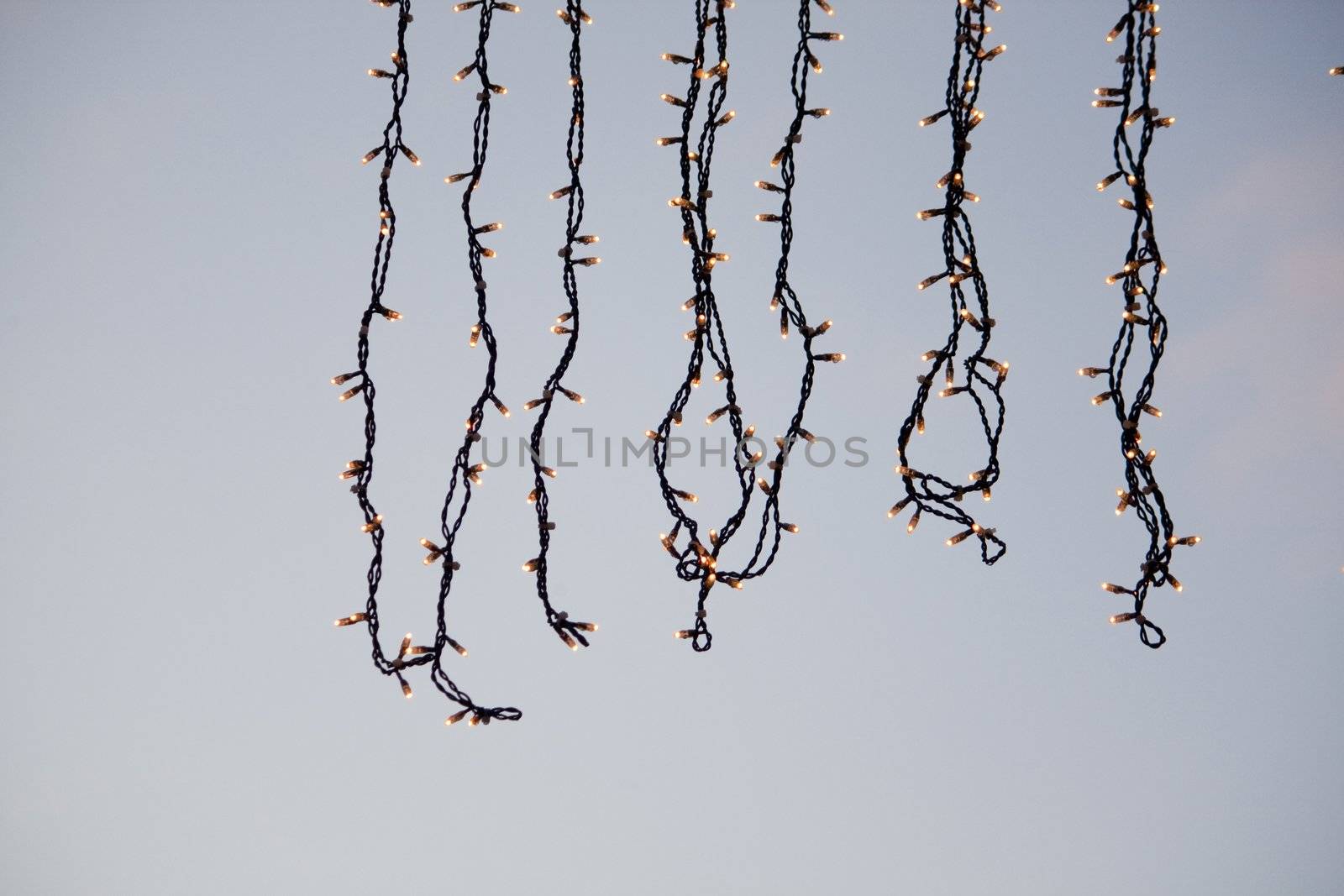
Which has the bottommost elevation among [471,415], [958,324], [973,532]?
[973,532]

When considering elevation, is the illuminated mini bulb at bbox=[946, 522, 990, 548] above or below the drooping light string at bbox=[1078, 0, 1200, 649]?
below

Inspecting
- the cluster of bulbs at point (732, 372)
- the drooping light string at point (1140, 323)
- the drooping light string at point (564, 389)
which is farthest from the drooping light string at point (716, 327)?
the drooping light string at point (1140, 323)

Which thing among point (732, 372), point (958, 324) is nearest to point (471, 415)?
point (732, 372)

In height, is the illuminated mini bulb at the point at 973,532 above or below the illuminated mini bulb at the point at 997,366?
below

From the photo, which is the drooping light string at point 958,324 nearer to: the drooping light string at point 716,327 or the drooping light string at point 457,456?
the drooping light string at point 716,327

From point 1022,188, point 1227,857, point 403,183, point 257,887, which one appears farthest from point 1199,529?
point 257,887

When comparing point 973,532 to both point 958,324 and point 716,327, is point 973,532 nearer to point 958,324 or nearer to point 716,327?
point 958,324

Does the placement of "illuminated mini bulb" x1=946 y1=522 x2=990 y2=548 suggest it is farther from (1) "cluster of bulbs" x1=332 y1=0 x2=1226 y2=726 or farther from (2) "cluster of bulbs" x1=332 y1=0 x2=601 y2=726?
(2) "cluster of bulbs" x1=332 y1=0 x2=601 y2=726

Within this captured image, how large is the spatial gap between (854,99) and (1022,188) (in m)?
0.33

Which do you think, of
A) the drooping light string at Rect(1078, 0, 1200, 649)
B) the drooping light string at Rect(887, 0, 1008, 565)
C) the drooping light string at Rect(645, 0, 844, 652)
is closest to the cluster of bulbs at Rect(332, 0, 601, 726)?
the drooping light string at Rect(645, 0, 844, 652)

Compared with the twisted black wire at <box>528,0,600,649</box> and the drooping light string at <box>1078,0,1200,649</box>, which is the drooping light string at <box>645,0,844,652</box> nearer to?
the twisted black wire at <box>528,0,600,649</box>

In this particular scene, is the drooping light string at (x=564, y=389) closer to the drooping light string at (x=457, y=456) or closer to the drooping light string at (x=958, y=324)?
the drooping light string at (x=457, y=456)

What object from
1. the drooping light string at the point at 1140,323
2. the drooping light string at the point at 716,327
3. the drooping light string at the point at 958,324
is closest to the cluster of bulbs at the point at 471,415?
the drooping light string at the point at 716,327

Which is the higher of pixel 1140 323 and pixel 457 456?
pixel 1140 323
